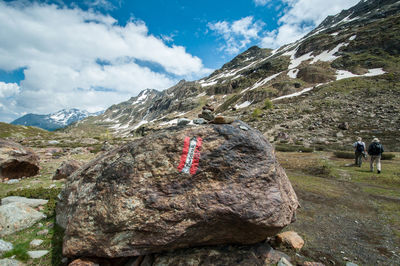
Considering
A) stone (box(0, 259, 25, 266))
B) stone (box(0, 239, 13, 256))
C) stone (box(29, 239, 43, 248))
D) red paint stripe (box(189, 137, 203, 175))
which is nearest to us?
stone (box(0, 259, 25, 266))

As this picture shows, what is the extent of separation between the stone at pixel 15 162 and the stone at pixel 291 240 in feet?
66.2

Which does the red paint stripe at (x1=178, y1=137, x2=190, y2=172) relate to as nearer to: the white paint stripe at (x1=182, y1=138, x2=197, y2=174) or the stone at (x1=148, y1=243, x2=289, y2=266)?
the white paint stripe at (x1=182, y1=138, x2=197, y2=174)

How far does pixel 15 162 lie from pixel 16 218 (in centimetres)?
1092

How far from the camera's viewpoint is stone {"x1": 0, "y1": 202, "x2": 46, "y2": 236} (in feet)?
22.3

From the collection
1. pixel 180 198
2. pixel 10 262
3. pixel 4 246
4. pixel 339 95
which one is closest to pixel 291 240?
pixel 180 198

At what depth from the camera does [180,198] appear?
508cm

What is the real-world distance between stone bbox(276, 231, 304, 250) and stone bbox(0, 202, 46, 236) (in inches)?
406

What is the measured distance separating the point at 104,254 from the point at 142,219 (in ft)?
5.10

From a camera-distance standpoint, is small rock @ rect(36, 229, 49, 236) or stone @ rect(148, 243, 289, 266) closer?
stone @ rect(148, 243, 289, 266)

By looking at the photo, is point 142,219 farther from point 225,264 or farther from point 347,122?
point 347,122

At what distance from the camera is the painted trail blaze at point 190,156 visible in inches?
210

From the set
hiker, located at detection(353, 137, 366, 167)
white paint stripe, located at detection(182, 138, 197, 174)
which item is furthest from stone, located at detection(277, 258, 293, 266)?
hiker, located at detection(353, 137, 366, 167)

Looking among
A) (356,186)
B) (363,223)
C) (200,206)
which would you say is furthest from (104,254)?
(356,186)

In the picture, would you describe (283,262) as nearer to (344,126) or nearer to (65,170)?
(65,170)
